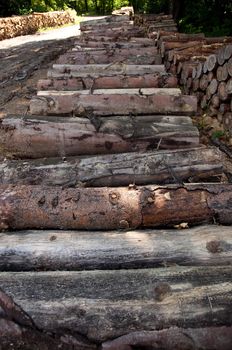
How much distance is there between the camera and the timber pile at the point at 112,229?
74.8 inches

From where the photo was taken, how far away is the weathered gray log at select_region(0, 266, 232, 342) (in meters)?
1.88

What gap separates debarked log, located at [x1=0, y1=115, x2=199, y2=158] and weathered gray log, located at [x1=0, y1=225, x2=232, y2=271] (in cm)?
142

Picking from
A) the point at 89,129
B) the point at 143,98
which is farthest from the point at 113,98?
the point at 89,129

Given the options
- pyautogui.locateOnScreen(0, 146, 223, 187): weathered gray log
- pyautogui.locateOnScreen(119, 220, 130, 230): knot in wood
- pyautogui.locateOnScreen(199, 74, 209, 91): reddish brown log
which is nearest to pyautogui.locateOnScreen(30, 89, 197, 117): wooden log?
pyautogui.locateOnScreen(199, 74, 209, 91): reddish brown log

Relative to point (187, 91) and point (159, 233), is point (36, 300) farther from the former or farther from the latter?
point (187, 91)

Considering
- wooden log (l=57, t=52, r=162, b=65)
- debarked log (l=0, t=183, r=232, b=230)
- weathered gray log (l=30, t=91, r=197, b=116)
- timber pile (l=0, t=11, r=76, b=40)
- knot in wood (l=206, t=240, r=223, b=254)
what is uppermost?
timber pile (l=0, t=11, r=76, b=40)

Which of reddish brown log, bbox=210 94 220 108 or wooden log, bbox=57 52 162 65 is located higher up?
wooden log, bbox=57 52 162 65

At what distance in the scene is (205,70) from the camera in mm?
4941

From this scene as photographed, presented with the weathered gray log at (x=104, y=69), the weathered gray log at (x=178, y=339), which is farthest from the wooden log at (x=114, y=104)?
the weathered gray log at (x=178, y=339)

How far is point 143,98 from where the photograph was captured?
4.34 meters

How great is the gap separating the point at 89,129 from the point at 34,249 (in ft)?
5.65

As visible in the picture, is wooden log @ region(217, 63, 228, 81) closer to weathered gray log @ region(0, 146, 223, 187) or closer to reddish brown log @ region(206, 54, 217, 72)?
reddish brown log @ region(206, 54, 217, 72)

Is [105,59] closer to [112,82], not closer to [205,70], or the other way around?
[112,82]

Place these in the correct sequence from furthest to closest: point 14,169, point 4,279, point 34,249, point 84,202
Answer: point 14,169 < point 84,202 < point 34,249 < point 4,279
